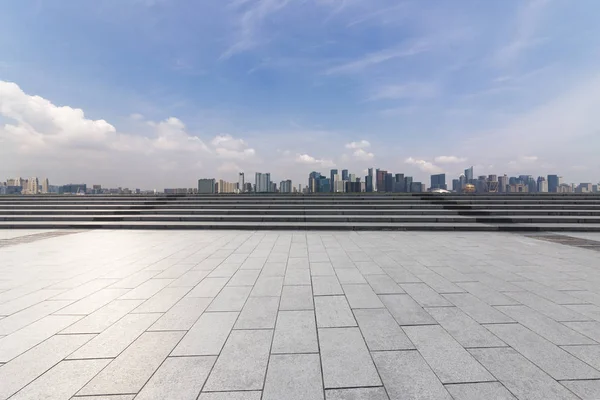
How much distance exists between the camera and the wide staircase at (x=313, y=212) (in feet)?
42.6

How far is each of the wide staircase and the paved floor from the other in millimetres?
5720

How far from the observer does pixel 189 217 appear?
1435 cm

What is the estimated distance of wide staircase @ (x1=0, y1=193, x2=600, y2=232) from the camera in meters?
13.0

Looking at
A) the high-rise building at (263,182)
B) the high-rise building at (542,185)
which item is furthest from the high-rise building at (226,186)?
the high-rise building at (542,185)

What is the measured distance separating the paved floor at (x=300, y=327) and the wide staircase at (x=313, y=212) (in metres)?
5.72

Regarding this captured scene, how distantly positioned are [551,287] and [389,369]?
15.6 ft

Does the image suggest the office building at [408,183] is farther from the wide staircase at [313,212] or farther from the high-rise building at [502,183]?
the wide staircase at [313,212]

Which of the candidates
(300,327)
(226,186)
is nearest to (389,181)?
(226,186)

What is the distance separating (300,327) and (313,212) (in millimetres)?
11638

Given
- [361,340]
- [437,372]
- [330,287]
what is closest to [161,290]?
[330,287]

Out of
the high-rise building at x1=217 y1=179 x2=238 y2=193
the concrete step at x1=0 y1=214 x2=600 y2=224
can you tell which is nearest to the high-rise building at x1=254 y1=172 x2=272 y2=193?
the high-rise building at x1=217 y1=179 x2=238 y2=193

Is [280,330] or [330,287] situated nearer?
[280,330]

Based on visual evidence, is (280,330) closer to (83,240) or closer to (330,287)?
(330,287)

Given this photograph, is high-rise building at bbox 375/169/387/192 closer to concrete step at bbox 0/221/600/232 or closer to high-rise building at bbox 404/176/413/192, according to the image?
high-rise building at bbox 404/176/413/192
